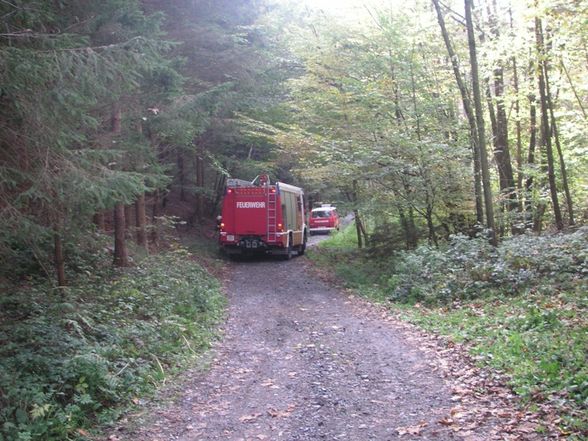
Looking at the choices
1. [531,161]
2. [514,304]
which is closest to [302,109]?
[531,161]

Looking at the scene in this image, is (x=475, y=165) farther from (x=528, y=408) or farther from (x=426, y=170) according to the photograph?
(x=528, y=408)

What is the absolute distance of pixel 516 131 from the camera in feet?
70.1

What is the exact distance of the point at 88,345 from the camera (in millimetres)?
7133

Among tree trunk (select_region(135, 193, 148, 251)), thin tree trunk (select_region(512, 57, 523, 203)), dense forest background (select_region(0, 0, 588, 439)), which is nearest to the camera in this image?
dense forest background (select_region(0, 0, 588, 439))

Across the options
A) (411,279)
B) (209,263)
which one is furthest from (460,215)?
(209,263)

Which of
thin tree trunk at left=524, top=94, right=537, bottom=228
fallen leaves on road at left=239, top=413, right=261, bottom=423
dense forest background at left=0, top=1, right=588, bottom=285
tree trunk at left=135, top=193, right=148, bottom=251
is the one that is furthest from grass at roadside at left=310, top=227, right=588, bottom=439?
tree trunk at left=135, top=193, right=148, bottom=251

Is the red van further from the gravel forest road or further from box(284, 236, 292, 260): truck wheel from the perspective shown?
the gravel forest road

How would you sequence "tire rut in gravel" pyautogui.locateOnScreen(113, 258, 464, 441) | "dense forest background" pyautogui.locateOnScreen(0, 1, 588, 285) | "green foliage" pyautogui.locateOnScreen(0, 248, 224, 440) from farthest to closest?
"dense forest background" pyautogui.locateOnScreen(0, 1, 588, 285) → "tire rut in gravel" pyautogui.locateOnScreen(113, 258, 464, 441) → "green foliage" pyautogui.locateOnScreen(0, 248, 224, 440)

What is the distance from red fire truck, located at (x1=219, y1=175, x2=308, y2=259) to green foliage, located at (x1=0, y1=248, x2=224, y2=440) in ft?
27.4

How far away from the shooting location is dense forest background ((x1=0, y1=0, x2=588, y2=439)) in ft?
23.0

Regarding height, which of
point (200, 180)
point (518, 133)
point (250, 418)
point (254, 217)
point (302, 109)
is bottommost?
point (250, 418)

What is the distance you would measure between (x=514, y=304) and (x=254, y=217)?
39.9ft

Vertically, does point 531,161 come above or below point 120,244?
above

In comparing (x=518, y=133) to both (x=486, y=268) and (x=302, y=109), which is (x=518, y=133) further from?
(x=486, y=268)
